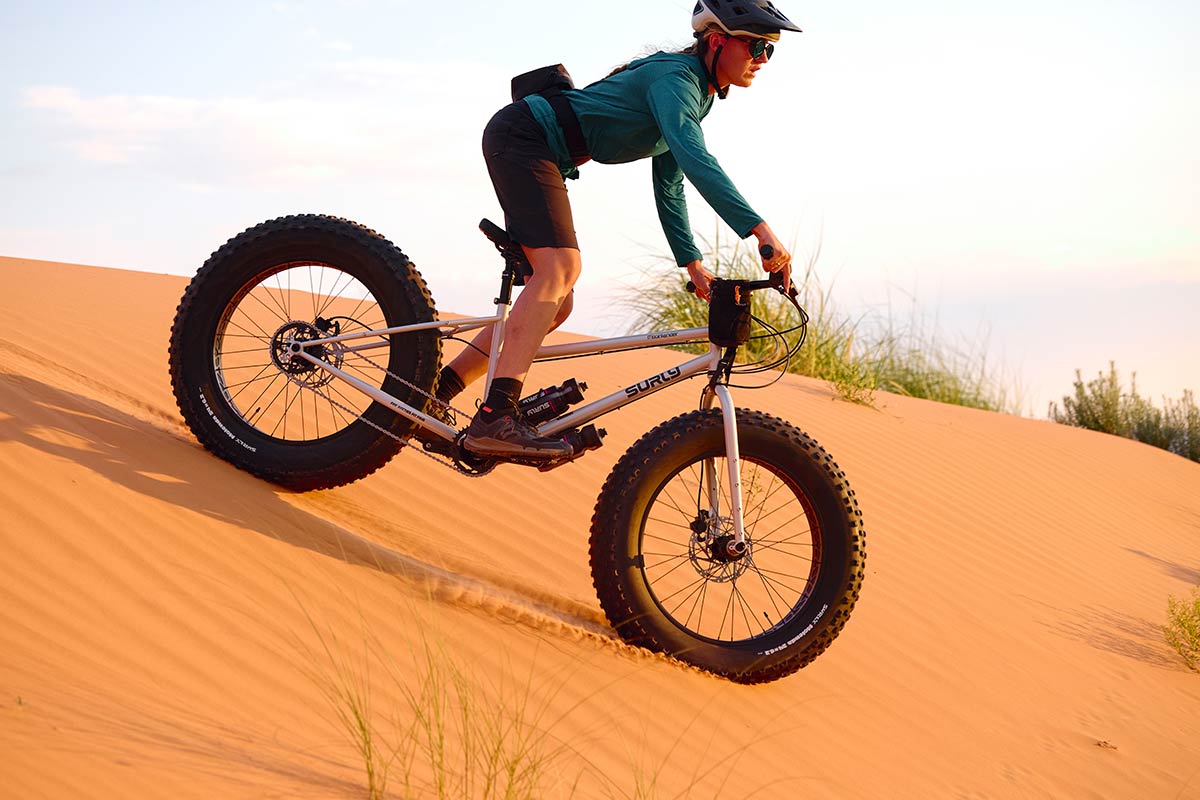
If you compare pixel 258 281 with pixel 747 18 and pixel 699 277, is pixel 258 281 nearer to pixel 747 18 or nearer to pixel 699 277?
pixel 699 277

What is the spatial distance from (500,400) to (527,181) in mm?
848

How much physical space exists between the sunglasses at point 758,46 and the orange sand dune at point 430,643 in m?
2.29

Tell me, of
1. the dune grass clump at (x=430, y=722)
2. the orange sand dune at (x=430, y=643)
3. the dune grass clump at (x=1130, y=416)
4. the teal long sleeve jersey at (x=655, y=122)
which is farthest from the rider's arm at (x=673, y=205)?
the dune grass clump at (x=1130, y=416)

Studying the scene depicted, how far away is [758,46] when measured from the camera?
13.9 feet

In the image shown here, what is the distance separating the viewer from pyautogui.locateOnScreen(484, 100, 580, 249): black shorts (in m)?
4.26

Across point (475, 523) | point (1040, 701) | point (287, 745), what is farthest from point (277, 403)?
point (1040, 701)

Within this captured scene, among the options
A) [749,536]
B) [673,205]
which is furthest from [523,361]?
[749,536]

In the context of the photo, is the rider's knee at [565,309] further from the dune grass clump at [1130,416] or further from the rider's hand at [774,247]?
the dune grass clump at [1130,416]

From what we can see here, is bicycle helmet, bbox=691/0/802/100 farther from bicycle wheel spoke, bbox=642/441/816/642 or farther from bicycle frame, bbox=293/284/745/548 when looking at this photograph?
bicycle wheel spoke, bbox=642/441/816/642

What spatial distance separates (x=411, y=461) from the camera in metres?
5.94

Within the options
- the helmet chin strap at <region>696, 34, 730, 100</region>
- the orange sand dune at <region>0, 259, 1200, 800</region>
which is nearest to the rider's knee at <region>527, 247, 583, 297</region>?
the helmet chin strap at <region>696, 34, 730, 100</region>

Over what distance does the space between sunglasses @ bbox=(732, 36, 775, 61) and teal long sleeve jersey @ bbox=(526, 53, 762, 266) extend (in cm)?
19

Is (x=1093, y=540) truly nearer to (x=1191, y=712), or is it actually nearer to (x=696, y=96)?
(x=1191, y=712)

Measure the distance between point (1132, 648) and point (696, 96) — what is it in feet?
13.3
